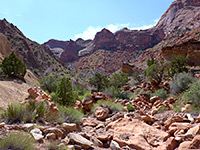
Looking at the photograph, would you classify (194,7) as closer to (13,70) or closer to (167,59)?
(167,59)

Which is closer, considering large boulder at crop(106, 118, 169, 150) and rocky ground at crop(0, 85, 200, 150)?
rocky ground at crop(0, 85, 200, 150)

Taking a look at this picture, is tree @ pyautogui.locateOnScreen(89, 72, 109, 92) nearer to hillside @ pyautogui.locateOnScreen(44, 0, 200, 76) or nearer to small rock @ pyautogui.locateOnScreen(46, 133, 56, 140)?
small rock @ pyautogui.locateOnScreen(46, 133, 56, 140)

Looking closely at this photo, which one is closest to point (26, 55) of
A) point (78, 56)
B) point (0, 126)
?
point (0, 126)

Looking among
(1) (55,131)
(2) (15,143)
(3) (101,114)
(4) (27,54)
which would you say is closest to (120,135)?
(1) (55,131)

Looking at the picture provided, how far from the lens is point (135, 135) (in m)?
4.03

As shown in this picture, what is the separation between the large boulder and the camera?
361 centimetres

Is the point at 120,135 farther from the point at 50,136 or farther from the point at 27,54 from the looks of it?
the point at 27,54

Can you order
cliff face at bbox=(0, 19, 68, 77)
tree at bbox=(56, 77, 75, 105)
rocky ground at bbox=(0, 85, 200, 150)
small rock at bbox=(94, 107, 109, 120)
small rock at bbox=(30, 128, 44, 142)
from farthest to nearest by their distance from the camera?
1. cliff face at bbox=(0, 19, 68, 77)
2. tree at bbox=(56, 77, 75, 105)
3. small rock at bbox=(94, 107, 109, 120)
4. rocky ground at bbox=(0, 85, 200, 150)
5. small rock at bbox=(30, 128, 44, 142)

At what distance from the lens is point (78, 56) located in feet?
323

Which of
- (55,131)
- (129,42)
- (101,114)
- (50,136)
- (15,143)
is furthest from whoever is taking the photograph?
(129,42)

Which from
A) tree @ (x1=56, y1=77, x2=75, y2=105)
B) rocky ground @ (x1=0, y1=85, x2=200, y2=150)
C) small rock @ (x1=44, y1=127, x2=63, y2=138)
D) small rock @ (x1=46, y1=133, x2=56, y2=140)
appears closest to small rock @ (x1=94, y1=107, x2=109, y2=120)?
rocky ground @ (x1=0, y1=85, x2=200, y2=150)

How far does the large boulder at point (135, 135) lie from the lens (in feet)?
11.9

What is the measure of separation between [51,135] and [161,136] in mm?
3075

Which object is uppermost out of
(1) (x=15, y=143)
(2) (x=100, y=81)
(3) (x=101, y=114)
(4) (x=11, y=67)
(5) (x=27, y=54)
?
(5) (x=27, y=54)
